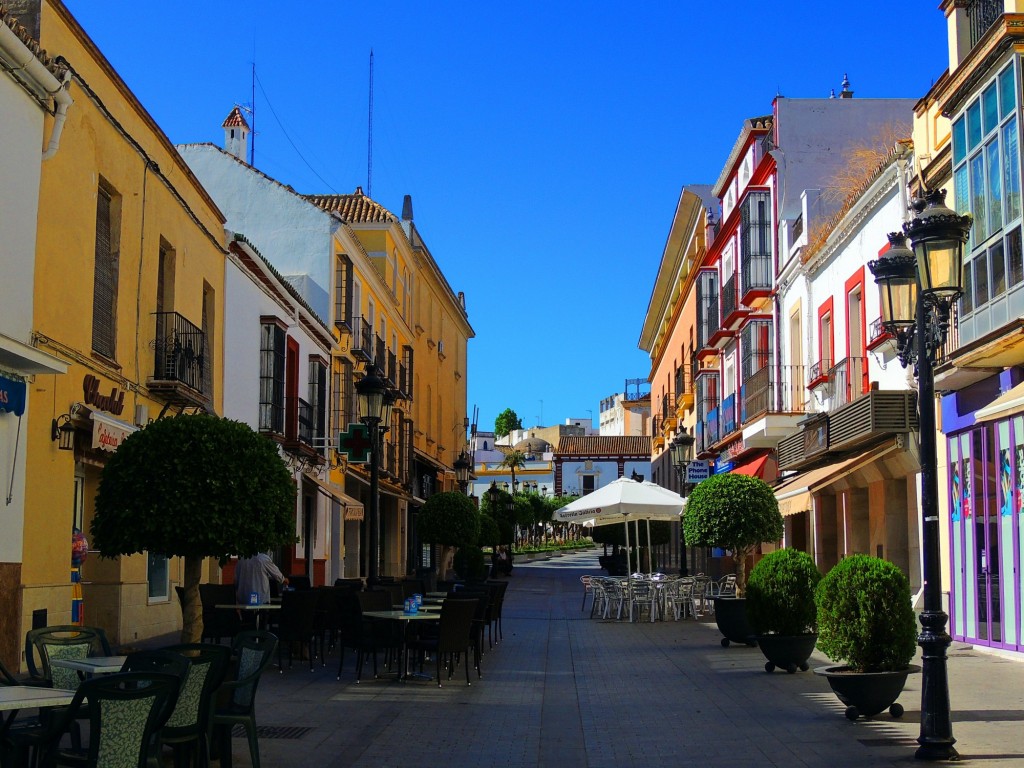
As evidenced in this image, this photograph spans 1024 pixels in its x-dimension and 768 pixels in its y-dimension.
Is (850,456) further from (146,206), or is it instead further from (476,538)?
(476,538)

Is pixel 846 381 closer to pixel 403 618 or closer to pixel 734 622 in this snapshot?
pixel 734 622

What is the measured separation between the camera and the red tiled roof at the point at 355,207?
3875cm

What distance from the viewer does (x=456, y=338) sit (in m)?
59.3

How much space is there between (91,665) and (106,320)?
29.9 ft

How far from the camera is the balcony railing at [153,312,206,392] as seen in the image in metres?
17.7

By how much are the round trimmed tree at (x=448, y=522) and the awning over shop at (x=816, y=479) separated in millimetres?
11370

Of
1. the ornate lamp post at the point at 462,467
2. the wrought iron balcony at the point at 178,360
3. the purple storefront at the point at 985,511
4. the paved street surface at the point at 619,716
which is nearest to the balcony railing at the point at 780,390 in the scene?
the purple storefront at the point at 985,511

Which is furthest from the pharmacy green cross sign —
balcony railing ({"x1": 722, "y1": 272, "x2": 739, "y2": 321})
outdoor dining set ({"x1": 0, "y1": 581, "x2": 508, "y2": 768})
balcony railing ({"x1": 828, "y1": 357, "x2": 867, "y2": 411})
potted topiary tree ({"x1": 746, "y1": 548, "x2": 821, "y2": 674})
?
balcony railing ({"x1": 722, "y1": 272, "x2": 739, "y2": 321})

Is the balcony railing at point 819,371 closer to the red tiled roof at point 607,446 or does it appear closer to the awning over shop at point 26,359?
the awning over shop at point 26,359

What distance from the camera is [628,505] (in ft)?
77.3

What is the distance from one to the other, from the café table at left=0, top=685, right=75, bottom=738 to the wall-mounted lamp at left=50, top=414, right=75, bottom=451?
7403mm

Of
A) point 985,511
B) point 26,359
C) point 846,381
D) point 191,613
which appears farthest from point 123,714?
point 846,381

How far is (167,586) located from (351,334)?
14.2 m

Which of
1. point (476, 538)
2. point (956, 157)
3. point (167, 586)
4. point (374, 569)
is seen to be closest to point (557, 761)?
point (374, 569)
